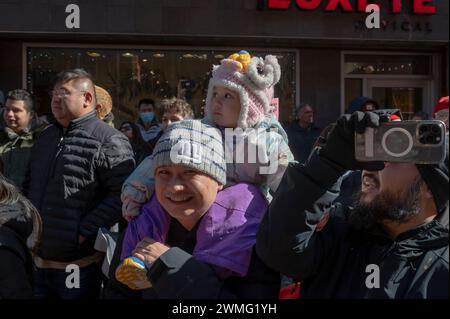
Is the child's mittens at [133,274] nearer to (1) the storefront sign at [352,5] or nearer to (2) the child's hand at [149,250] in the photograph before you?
(2) the child's hand at [149,250]

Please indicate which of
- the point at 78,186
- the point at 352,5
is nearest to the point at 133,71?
the point at 352,5

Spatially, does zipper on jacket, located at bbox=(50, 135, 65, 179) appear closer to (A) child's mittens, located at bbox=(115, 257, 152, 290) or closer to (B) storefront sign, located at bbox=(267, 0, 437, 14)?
(A) child's mittens, located at bbox=(115, 257, 152, 290)

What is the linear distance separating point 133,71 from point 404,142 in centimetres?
630

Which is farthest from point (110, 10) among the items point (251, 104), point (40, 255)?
point (251, 104)

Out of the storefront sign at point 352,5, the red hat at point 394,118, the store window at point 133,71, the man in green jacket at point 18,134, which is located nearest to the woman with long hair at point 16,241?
the red hat at point 394,118

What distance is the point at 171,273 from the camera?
1646 millimetres

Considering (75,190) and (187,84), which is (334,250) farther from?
(187,84)

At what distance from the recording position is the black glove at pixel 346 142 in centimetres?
133

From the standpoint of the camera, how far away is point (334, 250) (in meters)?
1.64

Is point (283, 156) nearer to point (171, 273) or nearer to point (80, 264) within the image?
point (171, 273)

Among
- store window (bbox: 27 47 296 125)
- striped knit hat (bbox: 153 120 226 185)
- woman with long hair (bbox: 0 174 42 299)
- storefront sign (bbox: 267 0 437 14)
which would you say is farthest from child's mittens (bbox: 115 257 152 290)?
storefront sign (bbox: 267 0 437 14)

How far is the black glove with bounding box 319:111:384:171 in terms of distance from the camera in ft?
4.37

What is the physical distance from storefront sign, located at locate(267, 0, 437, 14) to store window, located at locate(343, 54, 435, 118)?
36.8 inches
